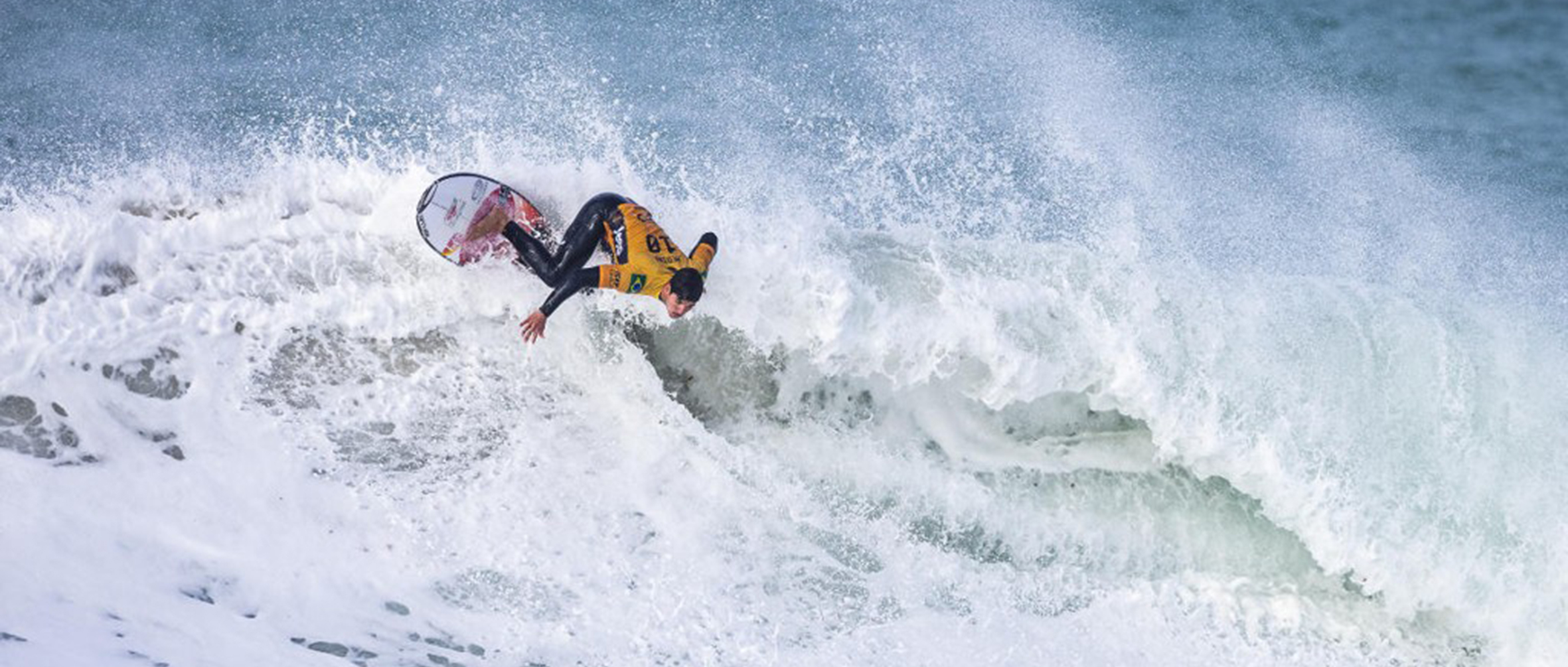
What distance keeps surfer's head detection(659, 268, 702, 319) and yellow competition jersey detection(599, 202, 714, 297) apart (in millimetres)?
121

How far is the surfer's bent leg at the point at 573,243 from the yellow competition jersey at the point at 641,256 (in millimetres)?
65

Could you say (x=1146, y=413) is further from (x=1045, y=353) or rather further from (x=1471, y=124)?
(x=1471, y=124)

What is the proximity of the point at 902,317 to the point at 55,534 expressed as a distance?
5298mm

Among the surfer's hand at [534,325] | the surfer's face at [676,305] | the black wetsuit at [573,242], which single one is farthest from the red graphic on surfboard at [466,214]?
the surfer's face at [676,305]

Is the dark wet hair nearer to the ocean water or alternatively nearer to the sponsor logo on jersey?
the sponsor logo on jersey

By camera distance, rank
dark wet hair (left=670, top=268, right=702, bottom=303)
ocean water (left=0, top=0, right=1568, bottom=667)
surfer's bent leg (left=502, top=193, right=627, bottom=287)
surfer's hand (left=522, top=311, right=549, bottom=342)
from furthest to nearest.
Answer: ocean water (left=0, top=0, right=1568, bottom=667) → surfer's bent leg (left=502, top=193, right=627, bottom=287) → dark wet hair (left=670, top=268, right=702, bottom=303) → surfer's hand (left=522, top=311, right=549, bottom=342)

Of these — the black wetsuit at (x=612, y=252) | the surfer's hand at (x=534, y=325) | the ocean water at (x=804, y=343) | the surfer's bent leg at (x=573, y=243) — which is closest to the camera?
the surfer's hand at (x=534, y=325)

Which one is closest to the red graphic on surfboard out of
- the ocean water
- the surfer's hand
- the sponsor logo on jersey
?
the ocean water

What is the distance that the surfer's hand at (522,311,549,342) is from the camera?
6.83 m

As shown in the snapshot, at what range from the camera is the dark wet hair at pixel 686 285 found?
6.95m

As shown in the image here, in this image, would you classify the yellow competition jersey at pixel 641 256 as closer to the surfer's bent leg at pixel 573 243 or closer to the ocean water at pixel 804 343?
the surfer's bent leg at pixel 573 243

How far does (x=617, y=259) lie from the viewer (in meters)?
7.15

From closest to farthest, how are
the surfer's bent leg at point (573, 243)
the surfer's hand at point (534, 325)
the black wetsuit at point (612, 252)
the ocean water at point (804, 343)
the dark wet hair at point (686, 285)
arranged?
the surfer's hand at point (534, 325)
the dark wet hair at point (686, 285)
the black wetsuit at point (612, 252)
the surfer's bent leg at point (573, 243)
the ocean water at point (804, 343)

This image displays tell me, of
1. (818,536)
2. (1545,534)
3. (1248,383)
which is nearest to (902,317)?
(818,536)
